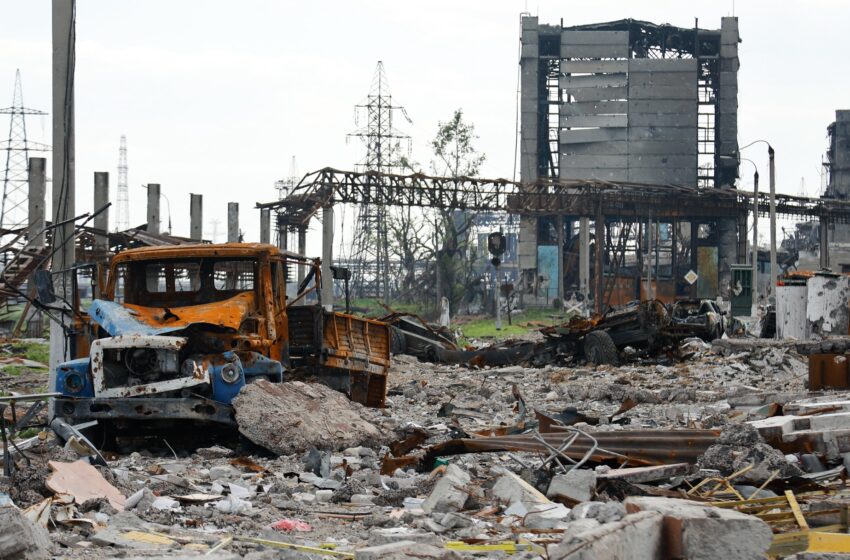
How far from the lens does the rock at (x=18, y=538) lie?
18.9 feet

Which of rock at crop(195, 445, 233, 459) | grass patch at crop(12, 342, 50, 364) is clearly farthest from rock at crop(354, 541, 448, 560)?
grass patch at crop(12, 342, 50, 364)

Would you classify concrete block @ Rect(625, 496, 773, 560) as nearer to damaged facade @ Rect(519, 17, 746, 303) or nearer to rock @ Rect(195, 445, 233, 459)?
rock @ Rect(195, 445, 233, 459)

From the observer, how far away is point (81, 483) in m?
8.23

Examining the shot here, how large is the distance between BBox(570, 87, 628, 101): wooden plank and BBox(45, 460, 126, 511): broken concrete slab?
6049 cm

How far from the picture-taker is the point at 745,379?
20.3 metres

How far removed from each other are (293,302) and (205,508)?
18.5 feet

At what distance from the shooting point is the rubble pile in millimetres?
6039

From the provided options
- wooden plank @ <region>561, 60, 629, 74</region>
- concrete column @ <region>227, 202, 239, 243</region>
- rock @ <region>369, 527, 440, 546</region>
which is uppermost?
wooden plank @ <region>561, 60, 629, 74</region>

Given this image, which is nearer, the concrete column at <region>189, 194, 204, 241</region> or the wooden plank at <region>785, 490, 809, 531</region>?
the wooden plank at <region>785, 490, 809, 531</region>

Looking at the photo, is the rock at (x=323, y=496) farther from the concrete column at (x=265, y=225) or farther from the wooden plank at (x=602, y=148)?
the wooden plank at (x=602, y=148)

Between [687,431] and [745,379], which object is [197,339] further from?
[745,379]

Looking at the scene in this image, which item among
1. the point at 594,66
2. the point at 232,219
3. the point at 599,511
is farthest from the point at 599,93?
the point at 599,511

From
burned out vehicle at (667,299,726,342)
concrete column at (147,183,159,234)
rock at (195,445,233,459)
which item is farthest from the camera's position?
concrete column at (147,183,159,234)

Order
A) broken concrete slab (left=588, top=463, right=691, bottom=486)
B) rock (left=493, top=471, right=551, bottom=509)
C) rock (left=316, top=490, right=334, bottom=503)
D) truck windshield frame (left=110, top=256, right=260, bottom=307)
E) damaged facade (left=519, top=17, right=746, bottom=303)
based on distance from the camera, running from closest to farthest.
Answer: rock (left=493, top=471, right=551, bottom=509)
broken concrete slab (left=588, top=463, right=691, bottom=486)
rock (left=316, top=490, right=334, bottom=503)
truck windshield frame (left=110, top=256, right=260, bottom=307)
damaged facade (left=519, top=17, right=746, bottom=303)
